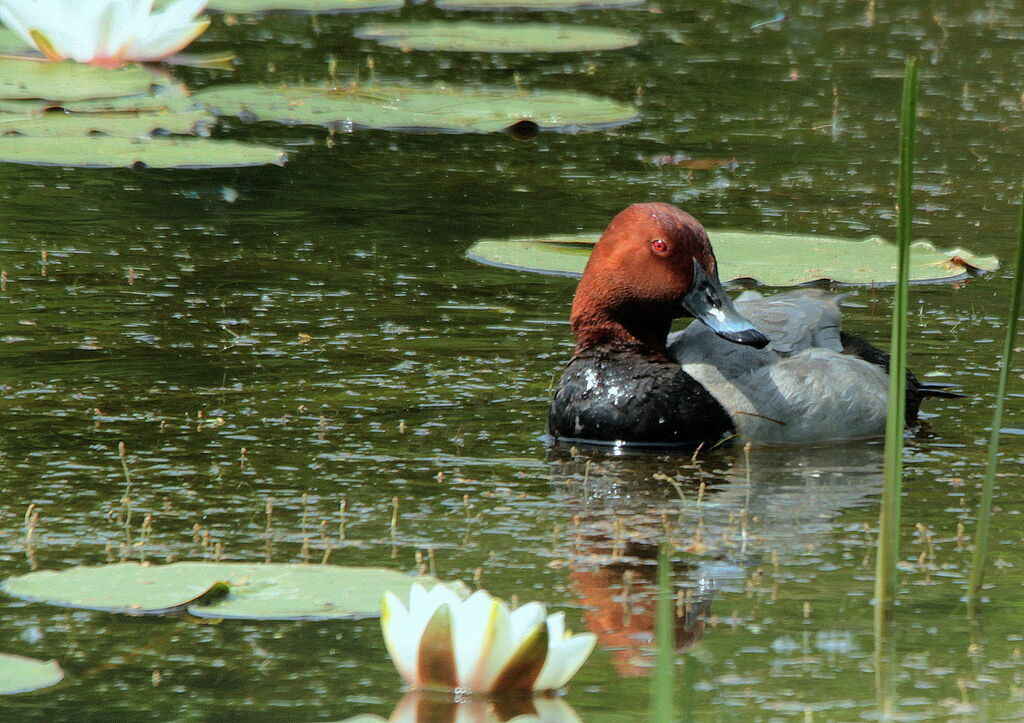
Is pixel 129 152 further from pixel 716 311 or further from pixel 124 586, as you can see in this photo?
pixel 124 586

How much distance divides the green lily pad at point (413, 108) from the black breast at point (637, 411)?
144 inches

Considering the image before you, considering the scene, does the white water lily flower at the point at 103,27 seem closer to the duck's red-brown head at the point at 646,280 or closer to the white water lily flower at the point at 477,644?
the duck's red-brown head at the point at 646,280

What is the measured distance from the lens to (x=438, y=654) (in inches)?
140

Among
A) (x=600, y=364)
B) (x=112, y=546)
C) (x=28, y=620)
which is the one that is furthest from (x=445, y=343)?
(x=28, y=620)

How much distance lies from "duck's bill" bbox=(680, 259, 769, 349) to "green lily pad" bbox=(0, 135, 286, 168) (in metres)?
3.22

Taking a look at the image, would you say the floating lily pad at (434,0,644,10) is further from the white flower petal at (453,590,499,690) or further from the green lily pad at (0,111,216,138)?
the white flower petal at (453,590,499,690)

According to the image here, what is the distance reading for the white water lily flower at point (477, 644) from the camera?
137 inches

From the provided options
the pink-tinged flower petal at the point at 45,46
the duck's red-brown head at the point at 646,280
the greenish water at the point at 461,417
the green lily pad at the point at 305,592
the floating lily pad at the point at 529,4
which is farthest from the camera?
the floating lily pad at the point at 529,4

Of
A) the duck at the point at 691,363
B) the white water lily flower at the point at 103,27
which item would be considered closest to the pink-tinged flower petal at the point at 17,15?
the white water lily flower at the point at 103,27

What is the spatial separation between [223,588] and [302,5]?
369 inches

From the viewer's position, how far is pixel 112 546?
180 inches

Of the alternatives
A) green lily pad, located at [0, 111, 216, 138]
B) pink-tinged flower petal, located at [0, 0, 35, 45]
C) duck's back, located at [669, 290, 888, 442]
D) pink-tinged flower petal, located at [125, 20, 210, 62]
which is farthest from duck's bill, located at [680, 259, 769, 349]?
pink-tinged flower petal, located at [0, 0, 35, 45]

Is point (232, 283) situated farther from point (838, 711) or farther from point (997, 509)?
point (838, 711)

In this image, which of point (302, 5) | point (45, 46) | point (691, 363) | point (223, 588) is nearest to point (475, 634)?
point (223, 588)
